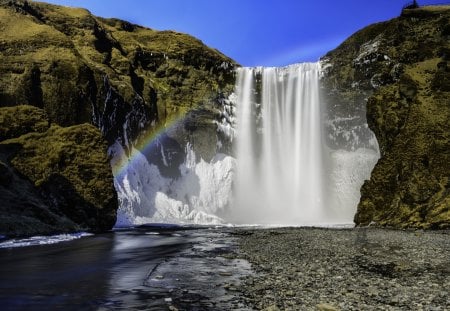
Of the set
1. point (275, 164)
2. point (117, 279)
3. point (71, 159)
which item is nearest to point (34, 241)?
point (71, 159)

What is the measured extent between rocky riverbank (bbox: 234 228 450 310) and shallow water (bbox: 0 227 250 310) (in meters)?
1.17

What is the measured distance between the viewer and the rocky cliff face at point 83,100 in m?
42.3

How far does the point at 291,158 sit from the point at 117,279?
60306 mm

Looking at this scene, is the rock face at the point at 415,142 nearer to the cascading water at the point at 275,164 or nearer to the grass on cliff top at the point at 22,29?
the cascading water at the point at 275,164

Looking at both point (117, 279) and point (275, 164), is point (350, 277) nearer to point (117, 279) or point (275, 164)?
point (117, 279)

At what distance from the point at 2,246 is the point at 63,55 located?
40.0 m

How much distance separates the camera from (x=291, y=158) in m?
74.2

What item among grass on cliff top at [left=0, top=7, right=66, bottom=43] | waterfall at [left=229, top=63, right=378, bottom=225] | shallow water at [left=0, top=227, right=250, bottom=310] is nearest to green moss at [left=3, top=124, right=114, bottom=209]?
shallow water at [left=0, top=227, right=250, bottom=310]

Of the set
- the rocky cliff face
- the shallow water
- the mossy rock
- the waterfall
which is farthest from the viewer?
the waterfall

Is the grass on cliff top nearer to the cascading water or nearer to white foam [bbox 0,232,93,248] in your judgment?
the cascading water

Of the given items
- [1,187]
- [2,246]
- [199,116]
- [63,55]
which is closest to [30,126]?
[1,187]

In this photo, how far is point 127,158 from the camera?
6831 cm

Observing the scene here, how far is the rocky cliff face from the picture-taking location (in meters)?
42.3

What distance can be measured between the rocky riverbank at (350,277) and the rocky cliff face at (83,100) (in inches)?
925
